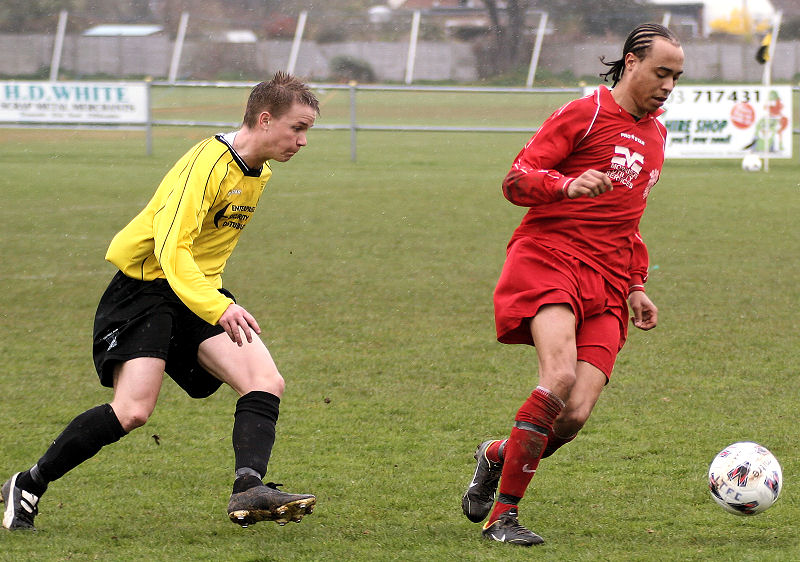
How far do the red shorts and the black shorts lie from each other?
1.02 meters

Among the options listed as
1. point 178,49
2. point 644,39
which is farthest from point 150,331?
point 178,49

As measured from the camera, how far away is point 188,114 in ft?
90.1

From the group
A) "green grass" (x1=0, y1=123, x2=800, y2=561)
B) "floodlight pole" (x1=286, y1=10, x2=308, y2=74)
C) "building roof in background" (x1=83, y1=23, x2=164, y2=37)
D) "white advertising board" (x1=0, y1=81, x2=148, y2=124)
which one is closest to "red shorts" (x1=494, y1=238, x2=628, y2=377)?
"green grass" (x1=0, y1=123, x2=800, y2=561)

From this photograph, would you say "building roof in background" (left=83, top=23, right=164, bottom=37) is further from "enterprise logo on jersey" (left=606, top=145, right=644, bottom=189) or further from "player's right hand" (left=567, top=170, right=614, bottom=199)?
"player's right hand" (left=567, top=170, right=614, bottom=199)

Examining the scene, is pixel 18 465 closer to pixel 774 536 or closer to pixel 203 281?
pixel 203 281

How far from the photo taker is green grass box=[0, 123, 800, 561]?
13.1ft

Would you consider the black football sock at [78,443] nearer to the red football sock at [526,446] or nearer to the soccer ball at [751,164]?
the red football sock at [526,446]

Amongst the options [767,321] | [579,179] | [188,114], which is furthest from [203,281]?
[188,114]

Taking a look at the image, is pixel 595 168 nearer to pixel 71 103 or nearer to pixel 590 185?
pixel 590 185

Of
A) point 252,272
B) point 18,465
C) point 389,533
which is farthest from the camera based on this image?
point 252,272

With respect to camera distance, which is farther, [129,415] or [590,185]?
[129,415]

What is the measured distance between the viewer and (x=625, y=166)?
13.6ft

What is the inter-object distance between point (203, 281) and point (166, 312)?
1.14 ft

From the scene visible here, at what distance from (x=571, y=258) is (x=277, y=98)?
3.89 ft
